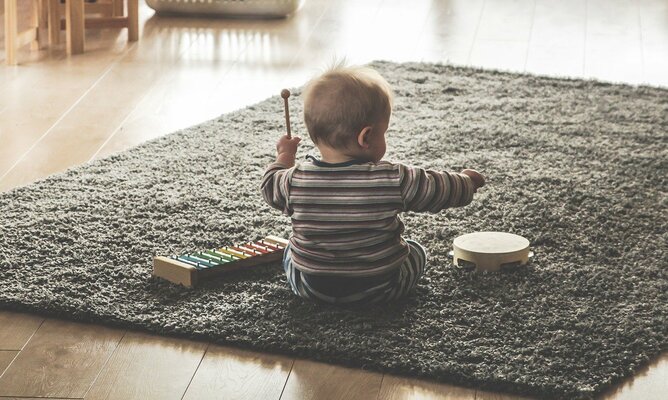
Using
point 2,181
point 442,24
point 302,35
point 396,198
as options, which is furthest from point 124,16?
point 396,198

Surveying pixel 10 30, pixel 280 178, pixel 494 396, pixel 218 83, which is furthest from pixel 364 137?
pixel 10 30

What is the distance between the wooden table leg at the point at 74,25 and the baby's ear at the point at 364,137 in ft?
6.51

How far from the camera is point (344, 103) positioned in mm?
1613

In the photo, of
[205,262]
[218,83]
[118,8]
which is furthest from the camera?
[118,8]

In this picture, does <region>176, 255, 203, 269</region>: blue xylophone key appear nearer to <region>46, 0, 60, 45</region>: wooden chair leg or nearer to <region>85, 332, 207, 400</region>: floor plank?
<region>85, 332, 207, 400</region>: floor plank

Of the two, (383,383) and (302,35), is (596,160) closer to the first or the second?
(383,383)

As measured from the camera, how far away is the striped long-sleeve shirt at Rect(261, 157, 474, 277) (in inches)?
64.4

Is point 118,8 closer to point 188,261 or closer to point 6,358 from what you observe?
point 188,261

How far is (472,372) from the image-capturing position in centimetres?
149

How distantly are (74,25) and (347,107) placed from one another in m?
2.00

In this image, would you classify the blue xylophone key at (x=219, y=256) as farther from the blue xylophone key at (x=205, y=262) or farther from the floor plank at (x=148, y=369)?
the floor plank at (x=148, y=369)

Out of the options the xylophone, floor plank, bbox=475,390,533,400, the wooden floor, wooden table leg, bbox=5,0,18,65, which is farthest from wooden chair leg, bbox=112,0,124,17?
floor plank, bbox=475,390,533,400

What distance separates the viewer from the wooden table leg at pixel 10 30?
3.21 metres

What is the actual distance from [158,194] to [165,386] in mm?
758
